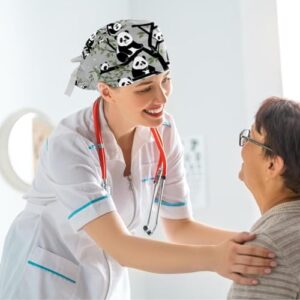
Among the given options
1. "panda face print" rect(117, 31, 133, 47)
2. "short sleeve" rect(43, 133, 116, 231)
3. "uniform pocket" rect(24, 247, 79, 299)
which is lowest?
"uniform pocket" rect(24, 247, 79, 299)

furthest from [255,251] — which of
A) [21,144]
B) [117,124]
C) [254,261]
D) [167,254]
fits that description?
[21,144]

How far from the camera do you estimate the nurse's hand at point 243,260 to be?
3.82ft

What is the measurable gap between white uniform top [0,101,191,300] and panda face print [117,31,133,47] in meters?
0.19

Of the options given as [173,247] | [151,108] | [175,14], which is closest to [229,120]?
[175,14]

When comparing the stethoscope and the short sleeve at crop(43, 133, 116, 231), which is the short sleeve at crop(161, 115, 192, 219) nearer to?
the stethoscope

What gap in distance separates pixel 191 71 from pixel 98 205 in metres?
1.47

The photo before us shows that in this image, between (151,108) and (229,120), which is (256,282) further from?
(229,120)

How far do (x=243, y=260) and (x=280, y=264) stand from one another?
0.07m

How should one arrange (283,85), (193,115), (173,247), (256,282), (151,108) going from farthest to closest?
(193,115) → (283,85) → (151,108) → (173,247) → (256,282)

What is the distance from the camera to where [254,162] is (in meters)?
1.39

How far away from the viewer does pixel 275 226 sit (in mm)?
1226

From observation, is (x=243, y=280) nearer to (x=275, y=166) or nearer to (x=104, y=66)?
(x=275, y=166)

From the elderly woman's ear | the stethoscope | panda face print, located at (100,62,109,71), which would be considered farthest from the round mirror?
the elderly woman's ear

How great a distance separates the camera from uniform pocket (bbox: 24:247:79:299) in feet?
5.04
